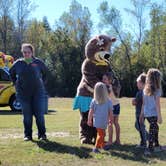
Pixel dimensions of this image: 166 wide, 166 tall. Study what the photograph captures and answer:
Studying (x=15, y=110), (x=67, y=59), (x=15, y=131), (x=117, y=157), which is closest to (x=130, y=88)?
(x=67, y=59)

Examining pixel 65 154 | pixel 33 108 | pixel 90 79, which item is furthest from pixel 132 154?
pixel 33 108

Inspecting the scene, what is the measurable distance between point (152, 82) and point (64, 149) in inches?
78.7

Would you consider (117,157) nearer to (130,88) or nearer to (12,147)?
(12,147)

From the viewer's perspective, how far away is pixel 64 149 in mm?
8672

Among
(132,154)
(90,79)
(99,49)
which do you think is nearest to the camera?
(132,154)

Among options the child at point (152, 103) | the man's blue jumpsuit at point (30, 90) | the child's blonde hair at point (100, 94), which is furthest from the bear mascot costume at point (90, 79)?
the child at point (152, 103)

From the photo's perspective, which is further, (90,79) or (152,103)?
(90,79)

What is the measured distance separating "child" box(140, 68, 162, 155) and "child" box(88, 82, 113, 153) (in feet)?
2.17

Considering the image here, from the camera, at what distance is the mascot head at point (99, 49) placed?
376 inches

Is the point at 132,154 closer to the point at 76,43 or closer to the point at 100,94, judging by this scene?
the point at 100,94

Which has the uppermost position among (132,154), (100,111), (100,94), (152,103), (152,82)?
(152,82)

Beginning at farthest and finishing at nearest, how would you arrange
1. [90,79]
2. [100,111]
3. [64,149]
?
[90,79] < [64,149] < [100,111]

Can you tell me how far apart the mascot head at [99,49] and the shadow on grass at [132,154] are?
5.86 ft

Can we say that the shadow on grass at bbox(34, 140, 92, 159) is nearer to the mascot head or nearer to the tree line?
the mascot head
